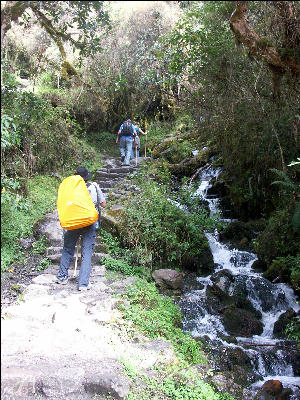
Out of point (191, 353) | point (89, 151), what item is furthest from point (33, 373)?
point (89, 151)

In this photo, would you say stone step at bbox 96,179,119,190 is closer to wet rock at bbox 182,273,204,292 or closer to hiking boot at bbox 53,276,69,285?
wet rock at bbox 182,273,204,292

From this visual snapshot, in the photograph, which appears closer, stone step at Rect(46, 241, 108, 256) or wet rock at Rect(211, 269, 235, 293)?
stone step at Rect(46, 241, 108, 256)

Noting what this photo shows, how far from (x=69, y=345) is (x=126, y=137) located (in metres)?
9.44

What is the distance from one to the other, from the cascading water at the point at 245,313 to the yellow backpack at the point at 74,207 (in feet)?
9.27

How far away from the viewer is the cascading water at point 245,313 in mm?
5879

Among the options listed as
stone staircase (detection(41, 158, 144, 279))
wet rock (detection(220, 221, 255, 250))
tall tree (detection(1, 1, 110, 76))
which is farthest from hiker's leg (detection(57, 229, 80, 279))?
wet rock (detection(220, 221, 255, 250))

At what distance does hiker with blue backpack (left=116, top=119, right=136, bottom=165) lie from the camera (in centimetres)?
1234

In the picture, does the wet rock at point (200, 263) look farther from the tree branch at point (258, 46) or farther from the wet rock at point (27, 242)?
the tree branch at point (258, 46)

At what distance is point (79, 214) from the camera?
525 centimetres

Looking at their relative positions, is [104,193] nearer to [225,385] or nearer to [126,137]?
[126,137]

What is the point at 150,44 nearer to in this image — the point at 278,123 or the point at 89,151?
the point at 89,151

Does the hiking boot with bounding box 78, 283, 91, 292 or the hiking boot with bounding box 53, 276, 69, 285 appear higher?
the hiking boot with bounding box 53, 276, 69, 285

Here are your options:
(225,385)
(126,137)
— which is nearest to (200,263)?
(225,385)

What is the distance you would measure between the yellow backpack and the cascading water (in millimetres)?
2826
